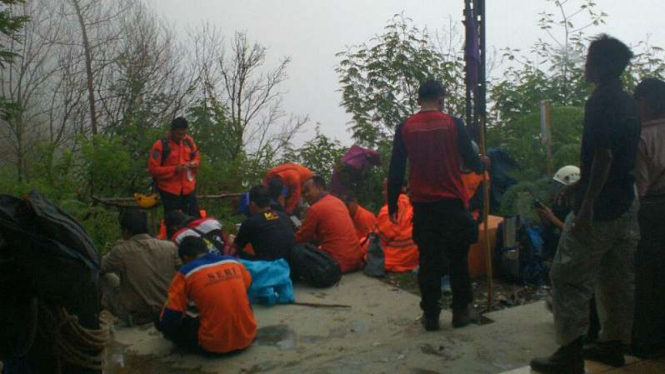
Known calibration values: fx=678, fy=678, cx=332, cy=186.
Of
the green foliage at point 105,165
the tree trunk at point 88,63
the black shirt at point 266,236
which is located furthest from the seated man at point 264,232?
the tree trunk at point 88,63

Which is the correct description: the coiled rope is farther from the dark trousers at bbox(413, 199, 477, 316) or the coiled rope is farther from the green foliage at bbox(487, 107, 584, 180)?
the green foliage at bbox(487, 107, 584, 180)

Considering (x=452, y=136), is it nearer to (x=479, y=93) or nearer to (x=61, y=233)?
(x=479, y=93)

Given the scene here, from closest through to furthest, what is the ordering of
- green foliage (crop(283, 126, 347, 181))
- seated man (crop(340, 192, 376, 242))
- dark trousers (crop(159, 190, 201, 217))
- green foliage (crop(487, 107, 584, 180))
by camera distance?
dark trousers (crop(159, 190, 201, 217))
green foliage (crop(487, 107, 584, 180))
seated man (crop(340, 192, 376, 242))
green foliage (crop(283, 126, 347, 181))

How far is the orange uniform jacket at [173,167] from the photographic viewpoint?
307 inches

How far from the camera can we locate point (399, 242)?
7598 millimetres

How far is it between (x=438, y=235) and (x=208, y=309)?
5.94 feet

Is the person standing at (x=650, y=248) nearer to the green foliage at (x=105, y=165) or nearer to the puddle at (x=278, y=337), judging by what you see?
the puddle at (x=278, y=337)

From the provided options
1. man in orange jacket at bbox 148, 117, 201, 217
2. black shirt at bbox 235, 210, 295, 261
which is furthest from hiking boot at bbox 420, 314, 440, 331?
man in orange jacket at bbox 148, 117, 201, 217

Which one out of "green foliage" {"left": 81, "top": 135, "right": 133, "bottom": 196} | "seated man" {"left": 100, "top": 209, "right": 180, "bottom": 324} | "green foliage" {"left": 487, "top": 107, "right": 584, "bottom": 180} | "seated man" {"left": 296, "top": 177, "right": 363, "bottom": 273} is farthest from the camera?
"green foliage" {"left": 81, "top": 135, "right": 133, "bottom": 196}

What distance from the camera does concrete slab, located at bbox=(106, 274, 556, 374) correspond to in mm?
4477

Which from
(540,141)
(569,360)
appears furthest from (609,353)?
(540,141)

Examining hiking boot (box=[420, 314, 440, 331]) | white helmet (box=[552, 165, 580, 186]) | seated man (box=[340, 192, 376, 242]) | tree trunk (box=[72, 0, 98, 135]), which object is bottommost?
hiking boot (box=[420, 314, 440, 331])

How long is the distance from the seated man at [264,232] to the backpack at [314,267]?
0.13 meters

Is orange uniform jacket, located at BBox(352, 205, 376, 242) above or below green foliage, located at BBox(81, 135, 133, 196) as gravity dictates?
below
